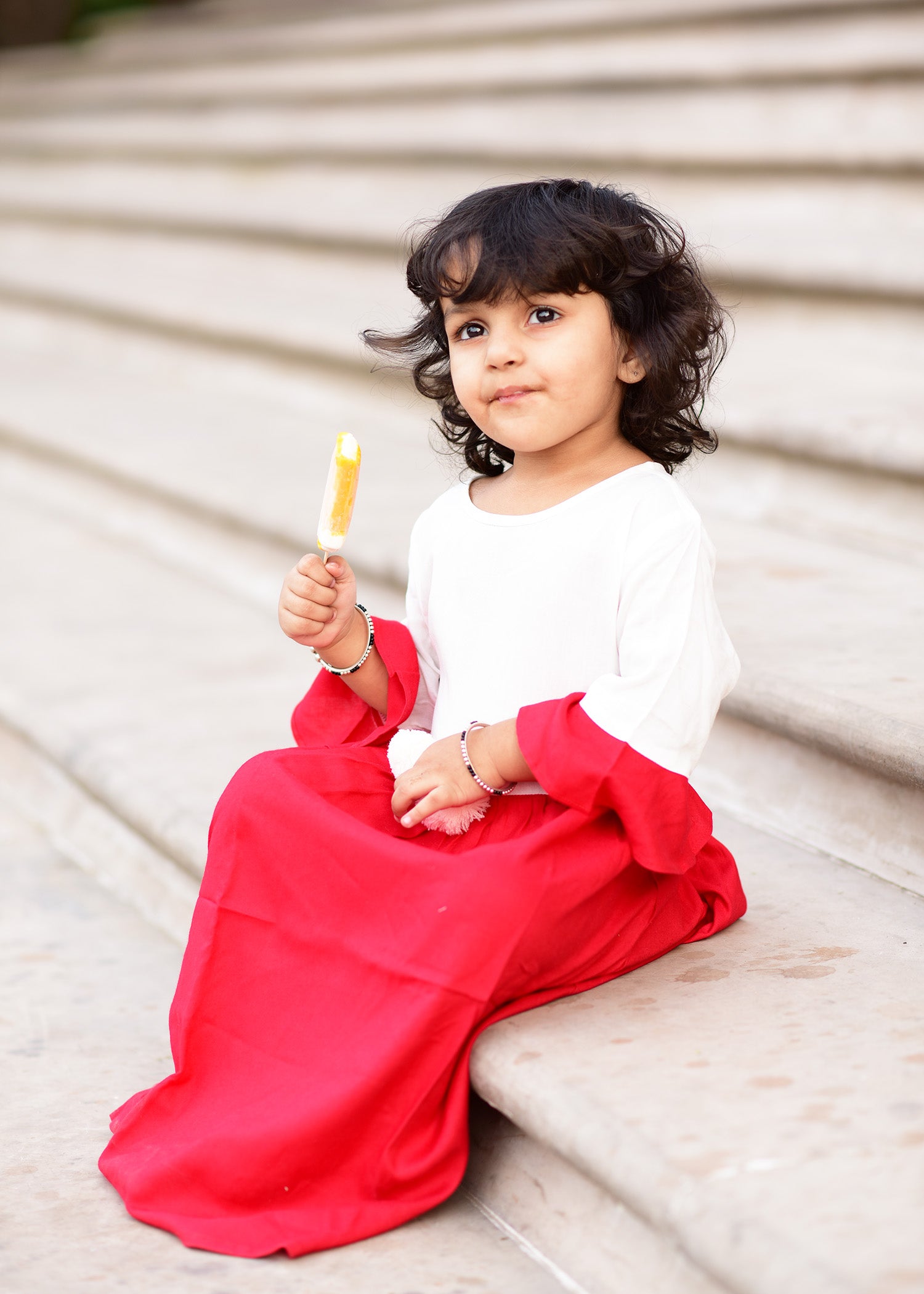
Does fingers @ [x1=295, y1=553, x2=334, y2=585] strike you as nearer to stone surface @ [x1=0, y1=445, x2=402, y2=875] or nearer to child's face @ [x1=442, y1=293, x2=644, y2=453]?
child's face @ [x1=442, y1=293, x2=644, y2=453]

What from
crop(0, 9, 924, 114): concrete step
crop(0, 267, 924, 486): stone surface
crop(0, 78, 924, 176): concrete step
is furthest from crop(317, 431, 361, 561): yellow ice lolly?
crop(0, 9, 924, 114): concrete step

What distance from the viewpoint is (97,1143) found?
154 centimetres

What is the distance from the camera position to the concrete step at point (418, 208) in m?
3.08

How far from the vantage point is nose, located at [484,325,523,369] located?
144cm

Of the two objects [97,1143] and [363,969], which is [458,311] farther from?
[97,1143]

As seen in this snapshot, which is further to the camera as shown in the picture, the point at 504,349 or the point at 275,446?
the point at 275,446

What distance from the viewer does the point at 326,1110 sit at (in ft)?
4.36

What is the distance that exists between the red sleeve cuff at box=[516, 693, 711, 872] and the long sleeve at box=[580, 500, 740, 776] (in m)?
0.01

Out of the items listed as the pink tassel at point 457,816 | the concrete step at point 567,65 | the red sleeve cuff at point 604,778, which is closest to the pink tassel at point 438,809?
the pink tassel at point 457,816

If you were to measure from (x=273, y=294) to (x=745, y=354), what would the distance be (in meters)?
1.76

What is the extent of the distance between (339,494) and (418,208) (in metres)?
3.06

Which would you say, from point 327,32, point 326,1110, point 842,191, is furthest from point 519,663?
point 327,32

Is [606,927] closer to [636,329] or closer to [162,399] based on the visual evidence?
[636,329]

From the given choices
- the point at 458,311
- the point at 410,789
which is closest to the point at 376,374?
the point at 458,311
